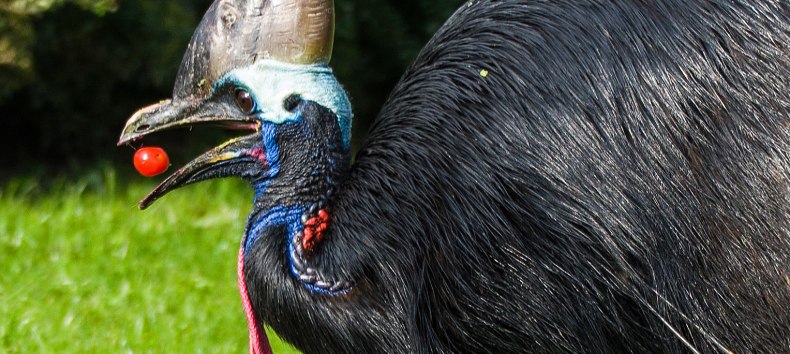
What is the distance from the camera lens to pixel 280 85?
328 cm

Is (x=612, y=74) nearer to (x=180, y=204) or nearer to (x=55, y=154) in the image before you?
(x=180, y=204)

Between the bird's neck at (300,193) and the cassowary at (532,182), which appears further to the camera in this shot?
the bird's neck at (300,193)

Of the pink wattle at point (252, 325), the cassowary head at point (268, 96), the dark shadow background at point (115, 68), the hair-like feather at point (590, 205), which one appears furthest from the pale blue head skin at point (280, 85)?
the dark shadow background at point (115, 68)

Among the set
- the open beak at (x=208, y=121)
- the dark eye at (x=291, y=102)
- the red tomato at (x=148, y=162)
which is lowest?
the red tomato at (x=148, y=162)

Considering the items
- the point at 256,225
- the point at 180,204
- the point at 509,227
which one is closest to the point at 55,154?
the point at 180,204

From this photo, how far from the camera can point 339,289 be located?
3.19m

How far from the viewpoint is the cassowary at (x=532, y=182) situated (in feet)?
10.1

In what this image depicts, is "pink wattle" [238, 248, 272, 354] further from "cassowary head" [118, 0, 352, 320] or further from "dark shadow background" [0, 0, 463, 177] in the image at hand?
"dark shadow background" [0, 0, 463, 177]

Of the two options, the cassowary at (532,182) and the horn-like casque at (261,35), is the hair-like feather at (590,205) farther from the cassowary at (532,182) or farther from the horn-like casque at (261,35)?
the horn-like casque at (261,35)

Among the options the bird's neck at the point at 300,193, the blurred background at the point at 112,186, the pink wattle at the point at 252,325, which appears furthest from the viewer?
the blurred background at the point at 112,186

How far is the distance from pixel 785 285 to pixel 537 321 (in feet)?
1.76

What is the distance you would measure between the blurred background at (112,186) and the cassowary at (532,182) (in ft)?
4.58

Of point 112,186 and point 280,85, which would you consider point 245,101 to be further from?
point 112,186

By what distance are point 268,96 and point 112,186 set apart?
9.40 ft
